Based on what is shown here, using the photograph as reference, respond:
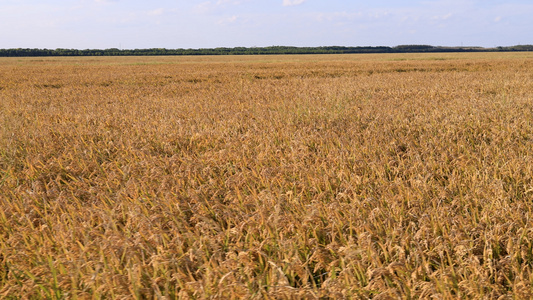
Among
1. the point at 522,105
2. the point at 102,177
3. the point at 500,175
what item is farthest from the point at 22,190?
the point at 522,105

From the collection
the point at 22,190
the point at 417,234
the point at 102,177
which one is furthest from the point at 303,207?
the point at 22,190

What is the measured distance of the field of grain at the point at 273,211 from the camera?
186 centimetres

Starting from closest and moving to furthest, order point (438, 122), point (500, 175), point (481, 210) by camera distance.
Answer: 1. point (481, 210)
2. point (500, 175)
3. point (438, 122)

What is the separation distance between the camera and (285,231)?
232 cm

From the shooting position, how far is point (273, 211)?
2.52 meters

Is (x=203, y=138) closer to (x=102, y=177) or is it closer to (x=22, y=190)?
(x=102, y=177)

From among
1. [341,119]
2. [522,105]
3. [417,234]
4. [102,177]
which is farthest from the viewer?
[522,105]

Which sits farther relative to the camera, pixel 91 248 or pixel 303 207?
pixel 303 207

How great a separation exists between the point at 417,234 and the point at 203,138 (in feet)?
10.8

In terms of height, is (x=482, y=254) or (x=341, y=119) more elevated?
(x=341, y=119)

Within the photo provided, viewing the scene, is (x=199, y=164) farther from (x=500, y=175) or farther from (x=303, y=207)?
(x=500, y=175)

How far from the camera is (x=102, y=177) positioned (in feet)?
12.2

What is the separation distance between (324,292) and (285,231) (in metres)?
0.62

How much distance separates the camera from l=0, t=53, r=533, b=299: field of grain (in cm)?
186
